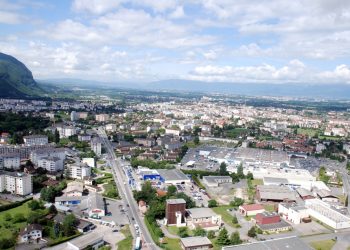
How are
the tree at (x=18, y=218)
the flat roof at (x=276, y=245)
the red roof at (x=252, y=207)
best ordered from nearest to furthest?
1. the flat roof at (x=276, y=245)
2. the tree at (x=18, y=218)
3. the red roof at (x=252, y=207)

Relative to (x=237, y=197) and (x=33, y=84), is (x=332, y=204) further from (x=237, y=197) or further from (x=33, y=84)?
(x=33, y=84)

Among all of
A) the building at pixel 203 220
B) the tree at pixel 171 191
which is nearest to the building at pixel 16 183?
the tree at pixel 171 191

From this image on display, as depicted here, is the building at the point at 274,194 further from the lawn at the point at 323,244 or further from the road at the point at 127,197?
the road at the point at 127,197

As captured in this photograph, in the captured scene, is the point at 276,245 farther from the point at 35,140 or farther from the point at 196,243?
the point at 35,140

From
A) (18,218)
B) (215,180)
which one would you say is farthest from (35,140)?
(215,180)

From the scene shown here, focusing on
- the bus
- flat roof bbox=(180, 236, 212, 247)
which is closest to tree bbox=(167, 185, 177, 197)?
flat roof bbox=(180, 236, 212, 247)

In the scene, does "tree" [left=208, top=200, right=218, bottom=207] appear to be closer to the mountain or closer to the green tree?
the green tree

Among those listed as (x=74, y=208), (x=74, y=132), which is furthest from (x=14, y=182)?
(x=74, y=132)
